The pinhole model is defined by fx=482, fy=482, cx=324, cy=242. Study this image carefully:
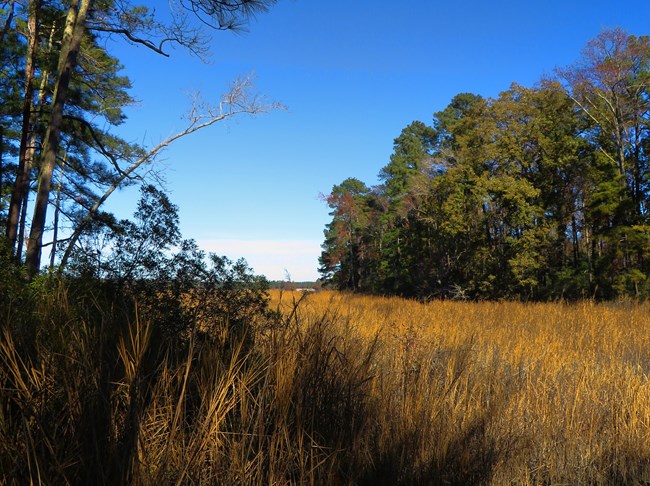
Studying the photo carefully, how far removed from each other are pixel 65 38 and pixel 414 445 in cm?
861

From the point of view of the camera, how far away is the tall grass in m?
2.13

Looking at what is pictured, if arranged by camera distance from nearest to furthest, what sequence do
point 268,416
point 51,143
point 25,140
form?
point 268,416, point 51,143, point 25,140

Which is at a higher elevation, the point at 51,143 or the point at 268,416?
the point at 51,143

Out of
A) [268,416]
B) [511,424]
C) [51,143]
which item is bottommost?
[511,424]

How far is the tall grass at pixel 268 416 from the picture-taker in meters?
2.13

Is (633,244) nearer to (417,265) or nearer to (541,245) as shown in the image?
(541,245)

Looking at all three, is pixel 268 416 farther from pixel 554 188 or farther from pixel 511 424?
pixel 554 188

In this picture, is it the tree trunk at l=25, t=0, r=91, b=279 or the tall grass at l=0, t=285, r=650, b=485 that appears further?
the tree trunk at l=25, t=0, r=91, b=279

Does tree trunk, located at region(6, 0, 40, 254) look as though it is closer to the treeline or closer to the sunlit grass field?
the sunlit grass field

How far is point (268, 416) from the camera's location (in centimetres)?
259

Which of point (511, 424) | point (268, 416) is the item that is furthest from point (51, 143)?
point (511, 424)

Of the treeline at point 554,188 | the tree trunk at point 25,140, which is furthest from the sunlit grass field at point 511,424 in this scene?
the treeline at point 554,188

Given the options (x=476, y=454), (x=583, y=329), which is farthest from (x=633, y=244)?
(x=476, y=454)

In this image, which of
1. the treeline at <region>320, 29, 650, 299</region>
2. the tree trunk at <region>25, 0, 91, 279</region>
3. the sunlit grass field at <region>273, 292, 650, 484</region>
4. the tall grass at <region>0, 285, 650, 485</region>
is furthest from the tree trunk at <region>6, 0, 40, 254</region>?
the treeline at <region>320, 29, 650, 299</region>
